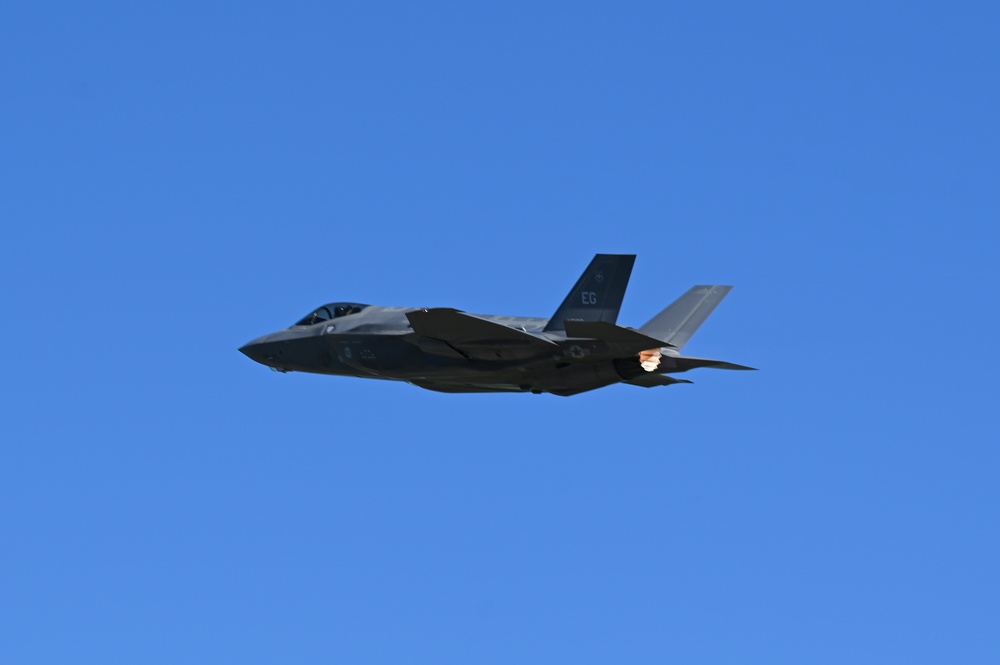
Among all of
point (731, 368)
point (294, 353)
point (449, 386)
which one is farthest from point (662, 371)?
point (294, 353)

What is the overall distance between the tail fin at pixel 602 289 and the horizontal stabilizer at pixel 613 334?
1.76 meters

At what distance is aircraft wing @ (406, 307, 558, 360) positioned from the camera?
145 feet

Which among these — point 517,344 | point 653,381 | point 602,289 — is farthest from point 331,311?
point 653,381

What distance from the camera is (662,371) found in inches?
1813

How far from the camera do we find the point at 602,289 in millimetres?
45406

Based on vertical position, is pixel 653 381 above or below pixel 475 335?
below

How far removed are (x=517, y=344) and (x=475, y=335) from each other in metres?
1.19

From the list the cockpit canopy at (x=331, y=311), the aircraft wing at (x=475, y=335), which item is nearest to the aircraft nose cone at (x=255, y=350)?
the cockpit canopy at (x=331, y=311)

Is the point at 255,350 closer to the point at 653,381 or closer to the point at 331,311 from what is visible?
the point at 331,311

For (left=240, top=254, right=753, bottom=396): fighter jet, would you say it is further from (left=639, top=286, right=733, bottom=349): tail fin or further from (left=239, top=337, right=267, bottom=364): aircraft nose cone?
(left=239, top=337, right=267, bottom=364): aircraft nose cone

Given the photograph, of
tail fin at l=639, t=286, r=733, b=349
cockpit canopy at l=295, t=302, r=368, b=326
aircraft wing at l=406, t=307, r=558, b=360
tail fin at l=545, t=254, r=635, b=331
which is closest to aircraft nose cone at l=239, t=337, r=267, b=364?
cockpit canopy at l=295, t=302, r=368, b=326

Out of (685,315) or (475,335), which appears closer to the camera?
(475,335)

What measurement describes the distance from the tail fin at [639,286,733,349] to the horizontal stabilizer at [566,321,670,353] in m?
5.04

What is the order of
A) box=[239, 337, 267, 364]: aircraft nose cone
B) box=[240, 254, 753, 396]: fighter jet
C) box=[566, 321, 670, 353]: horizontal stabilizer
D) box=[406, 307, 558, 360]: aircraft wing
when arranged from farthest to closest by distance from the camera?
box=[239, 337, 267, 364]: aircraft nose cone, box=[240, 254, 753, 396]: fighter jet, box=[406, 307, 558, 360]: aircraft wing, box=[566, 321, 670, 353]: horizontal stabilizer
